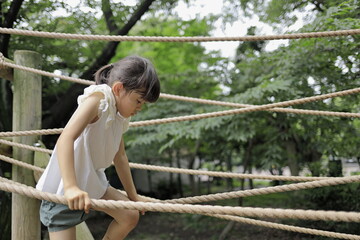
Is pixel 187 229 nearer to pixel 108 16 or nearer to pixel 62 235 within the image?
pixel 108 16

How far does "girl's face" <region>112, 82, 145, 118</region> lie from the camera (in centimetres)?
130

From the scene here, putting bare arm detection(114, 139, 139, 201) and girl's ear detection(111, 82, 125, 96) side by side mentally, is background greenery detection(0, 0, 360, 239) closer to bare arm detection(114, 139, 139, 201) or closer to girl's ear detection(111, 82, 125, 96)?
bare arm detection(114, 139, 139, 201)

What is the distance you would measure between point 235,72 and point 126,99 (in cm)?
365

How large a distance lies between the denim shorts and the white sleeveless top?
58mm

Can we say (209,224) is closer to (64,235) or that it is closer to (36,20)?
(36,20)

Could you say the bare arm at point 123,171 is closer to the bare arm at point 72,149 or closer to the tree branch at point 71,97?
the bare arm at point 72,149

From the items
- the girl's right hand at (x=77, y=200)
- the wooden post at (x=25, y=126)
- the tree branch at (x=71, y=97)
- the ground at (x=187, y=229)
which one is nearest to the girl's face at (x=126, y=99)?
the girl's right hand at (x=77, y=200)

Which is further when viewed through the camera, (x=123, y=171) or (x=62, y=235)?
(x=123, y=171)

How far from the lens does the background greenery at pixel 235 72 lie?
136 inches

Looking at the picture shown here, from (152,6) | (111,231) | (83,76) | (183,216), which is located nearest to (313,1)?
(152,6)

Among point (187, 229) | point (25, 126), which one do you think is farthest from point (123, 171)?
point (187, 229)

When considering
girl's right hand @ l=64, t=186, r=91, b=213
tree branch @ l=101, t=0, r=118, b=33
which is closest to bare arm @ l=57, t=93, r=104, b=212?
girl's right hand @ l=64, t=186, r=91, b=213

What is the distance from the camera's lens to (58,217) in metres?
1.30

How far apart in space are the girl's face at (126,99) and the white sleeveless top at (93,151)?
2 centimetres
